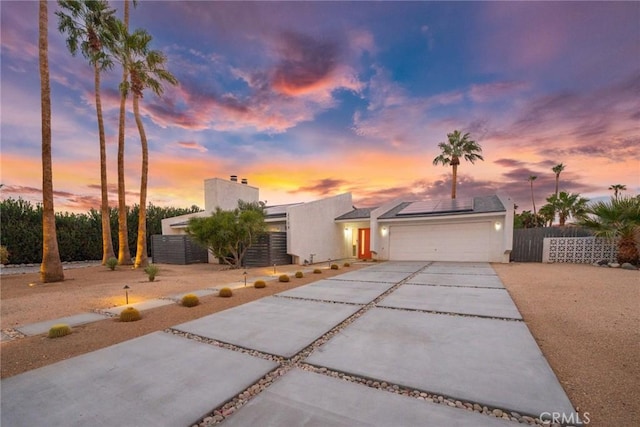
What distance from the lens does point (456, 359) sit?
2840 millimetres

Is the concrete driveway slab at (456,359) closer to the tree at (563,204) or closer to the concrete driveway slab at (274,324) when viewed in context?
the concrete driveway slab at (274,324)

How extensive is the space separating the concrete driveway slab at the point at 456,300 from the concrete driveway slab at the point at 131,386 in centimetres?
349

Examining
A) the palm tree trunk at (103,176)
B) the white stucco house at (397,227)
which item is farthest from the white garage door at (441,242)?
the palm tree trunk at (103,176)

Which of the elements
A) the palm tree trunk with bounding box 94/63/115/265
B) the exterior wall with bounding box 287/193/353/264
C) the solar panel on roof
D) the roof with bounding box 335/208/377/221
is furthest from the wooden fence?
the palm tree trunk with bounding box 94/63/115/265

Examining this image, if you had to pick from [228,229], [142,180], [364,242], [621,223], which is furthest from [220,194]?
[621,223]

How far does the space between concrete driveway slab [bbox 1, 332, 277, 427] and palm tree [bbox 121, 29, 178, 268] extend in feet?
37.1

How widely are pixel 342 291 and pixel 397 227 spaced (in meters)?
9.61

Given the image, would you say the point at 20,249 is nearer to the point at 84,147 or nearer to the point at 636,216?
the point at 84,147

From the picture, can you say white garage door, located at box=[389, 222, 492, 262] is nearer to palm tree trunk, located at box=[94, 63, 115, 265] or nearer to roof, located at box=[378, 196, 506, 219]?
roof, located at box=[378, 196, 506, 219]

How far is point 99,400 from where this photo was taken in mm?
2133

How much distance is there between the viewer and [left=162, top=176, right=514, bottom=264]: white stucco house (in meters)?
12.9

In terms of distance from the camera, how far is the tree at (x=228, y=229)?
1105 centimetres

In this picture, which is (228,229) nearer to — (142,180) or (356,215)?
(142,180)

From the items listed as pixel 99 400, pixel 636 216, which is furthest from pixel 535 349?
pixel 636 216
